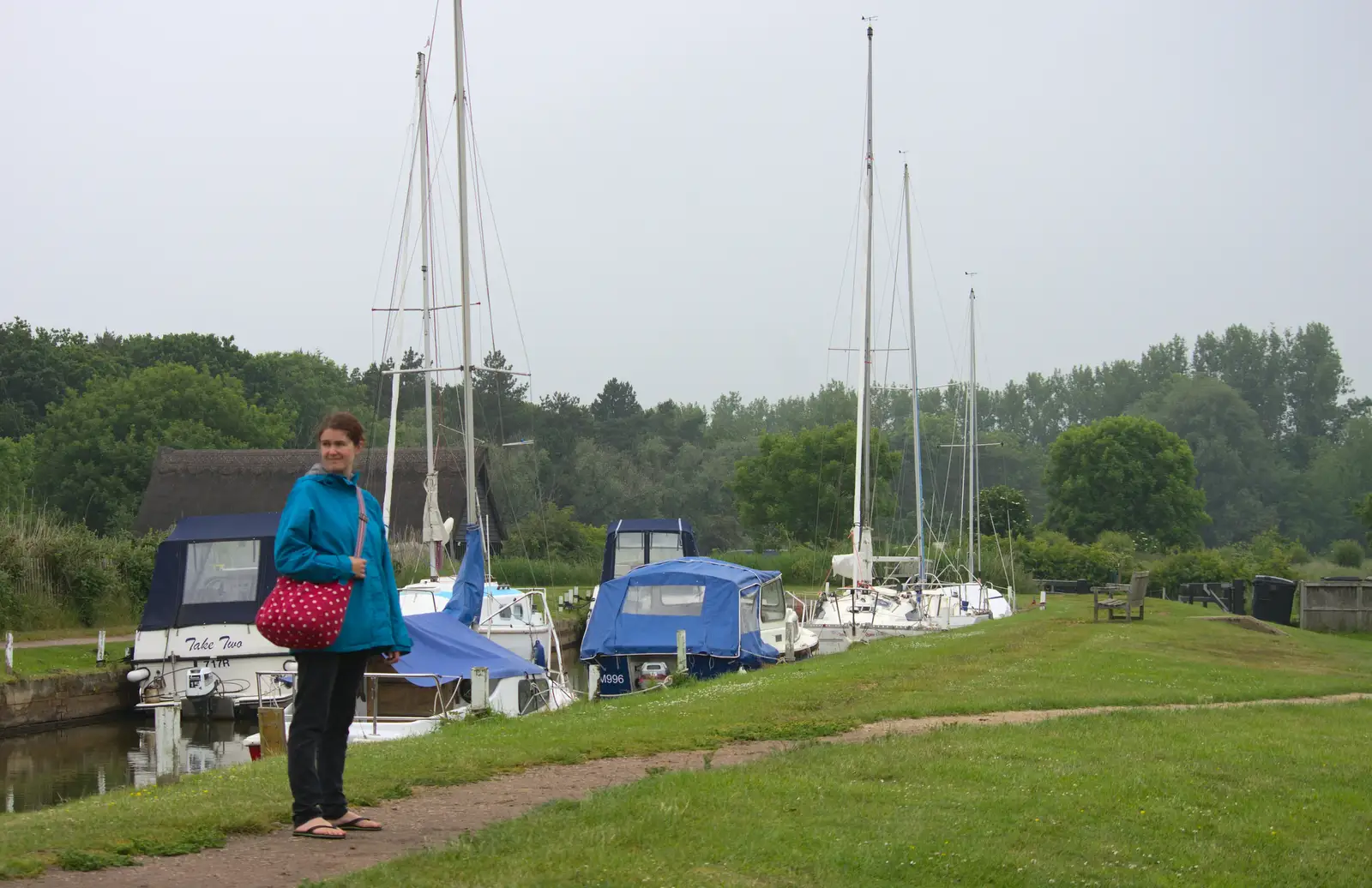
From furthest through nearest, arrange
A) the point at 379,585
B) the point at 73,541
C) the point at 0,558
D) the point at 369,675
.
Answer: the point at 73,541
the point at 0,558
the point at 369,675
the point at 379,585

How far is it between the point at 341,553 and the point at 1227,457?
120741 mm

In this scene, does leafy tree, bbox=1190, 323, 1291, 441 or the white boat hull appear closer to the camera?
the white boat hull

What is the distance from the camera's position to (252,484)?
6206cm

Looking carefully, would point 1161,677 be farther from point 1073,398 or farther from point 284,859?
point 1073,398

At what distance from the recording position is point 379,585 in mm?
7633

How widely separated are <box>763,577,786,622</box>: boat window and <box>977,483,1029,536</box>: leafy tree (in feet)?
134

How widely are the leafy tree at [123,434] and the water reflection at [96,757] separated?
42712 millimetres

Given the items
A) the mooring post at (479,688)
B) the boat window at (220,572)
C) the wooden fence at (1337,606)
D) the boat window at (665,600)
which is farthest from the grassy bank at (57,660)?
the wooden fence at (1337,606)

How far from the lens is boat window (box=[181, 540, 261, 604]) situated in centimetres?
2692

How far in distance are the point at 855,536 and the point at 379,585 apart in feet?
99.5

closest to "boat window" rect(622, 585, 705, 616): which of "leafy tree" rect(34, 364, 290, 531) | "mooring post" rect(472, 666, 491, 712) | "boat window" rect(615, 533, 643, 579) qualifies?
"mooring post" rect(472, 666, 491, 712)

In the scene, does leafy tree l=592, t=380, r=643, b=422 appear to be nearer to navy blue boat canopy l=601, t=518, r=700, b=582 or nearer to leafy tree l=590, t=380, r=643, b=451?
leafy tree l=590, t=380, r=643, b=451

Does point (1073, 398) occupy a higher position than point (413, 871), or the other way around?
point (1073, 398)

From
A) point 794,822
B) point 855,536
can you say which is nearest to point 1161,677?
point 794,822
